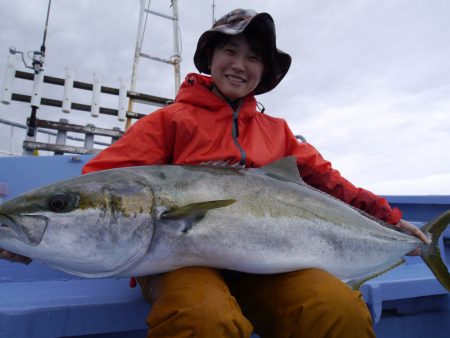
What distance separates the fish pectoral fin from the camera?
144cm

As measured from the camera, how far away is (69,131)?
229 inches

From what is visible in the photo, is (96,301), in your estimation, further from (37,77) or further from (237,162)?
(37,77)

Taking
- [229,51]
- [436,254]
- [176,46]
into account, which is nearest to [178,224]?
[229,51]

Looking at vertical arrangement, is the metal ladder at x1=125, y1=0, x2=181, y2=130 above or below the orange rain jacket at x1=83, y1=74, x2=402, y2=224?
above

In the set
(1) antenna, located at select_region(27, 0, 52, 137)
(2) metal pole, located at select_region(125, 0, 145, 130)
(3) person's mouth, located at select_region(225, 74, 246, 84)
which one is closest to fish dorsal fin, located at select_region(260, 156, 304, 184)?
(3) person's mouth, located at select_region(225, 74, 246, 84)

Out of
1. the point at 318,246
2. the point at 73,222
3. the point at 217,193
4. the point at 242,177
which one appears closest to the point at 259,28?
the point at 242,177

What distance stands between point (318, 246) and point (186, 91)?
1.36 metres

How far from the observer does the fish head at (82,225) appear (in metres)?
1.32

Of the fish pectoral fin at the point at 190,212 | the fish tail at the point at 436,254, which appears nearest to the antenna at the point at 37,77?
the fish pectoral fin at the point at 190,212

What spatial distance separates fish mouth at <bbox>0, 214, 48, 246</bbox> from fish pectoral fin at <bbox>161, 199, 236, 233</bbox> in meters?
0.47

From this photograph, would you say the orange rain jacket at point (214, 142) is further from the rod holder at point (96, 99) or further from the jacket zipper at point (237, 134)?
the rod holder at point (96, 99)

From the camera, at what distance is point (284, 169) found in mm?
1986

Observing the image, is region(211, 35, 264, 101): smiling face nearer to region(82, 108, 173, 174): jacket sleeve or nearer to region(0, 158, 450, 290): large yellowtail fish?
region(82, 108, 173, 174): jacket sleeve

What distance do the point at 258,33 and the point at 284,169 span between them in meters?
1.05
